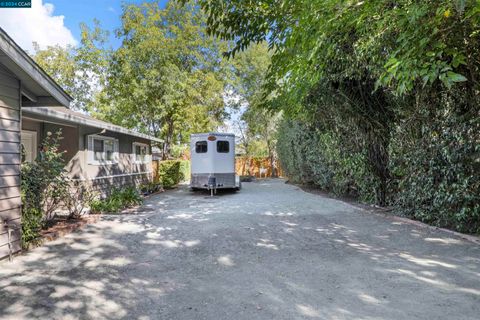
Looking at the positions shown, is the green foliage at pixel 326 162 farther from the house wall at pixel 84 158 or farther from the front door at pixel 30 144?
the front door at pixel 30 144

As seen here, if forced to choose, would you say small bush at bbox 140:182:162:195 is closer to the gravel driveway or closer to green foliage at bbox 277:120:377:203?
the gravel driveway

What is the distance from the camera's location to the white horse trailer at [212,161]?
1139 centimetres

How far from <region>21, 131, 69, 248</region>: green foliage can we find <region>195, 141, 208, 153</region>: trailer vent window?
20.4 feet

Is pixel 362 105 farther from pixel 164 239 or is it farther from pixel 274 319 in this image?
pixel 274 319

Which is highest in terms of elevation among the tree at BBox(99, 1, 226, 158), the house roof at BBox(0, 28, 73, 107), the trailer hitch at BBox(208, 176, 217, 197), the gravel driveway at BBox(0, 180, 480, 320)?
the tree at BBox(99, 1, 226, 158)

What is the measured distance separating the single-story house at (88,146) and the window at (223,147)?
140 inches

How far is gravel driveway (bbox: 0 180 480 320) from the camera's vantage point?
2.56m

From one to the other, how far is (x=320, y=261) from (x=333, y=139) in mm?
5663

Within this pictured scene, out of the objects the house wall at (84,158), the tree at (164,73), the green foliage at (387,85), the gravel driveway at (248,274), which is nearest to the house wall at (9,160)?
the gravel driveway at (248,274)

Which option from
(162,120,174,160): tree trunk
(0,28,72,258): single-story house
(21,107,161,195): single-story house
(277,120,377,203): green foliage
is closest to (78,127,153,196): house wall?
(21,107,161,195): single-story house

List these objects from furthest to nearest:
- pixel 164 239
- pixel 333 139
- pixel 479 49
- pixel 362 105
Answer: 1. pixel 333 139
2. pixel 362 105
3. pixel 164 239
4. pixel 479 49

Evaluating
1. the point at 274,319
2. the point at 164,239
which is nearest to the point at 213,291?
the point at 274,319

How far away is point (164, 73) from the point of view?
1488 cm

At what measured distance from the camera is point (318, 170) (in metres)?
10.8
